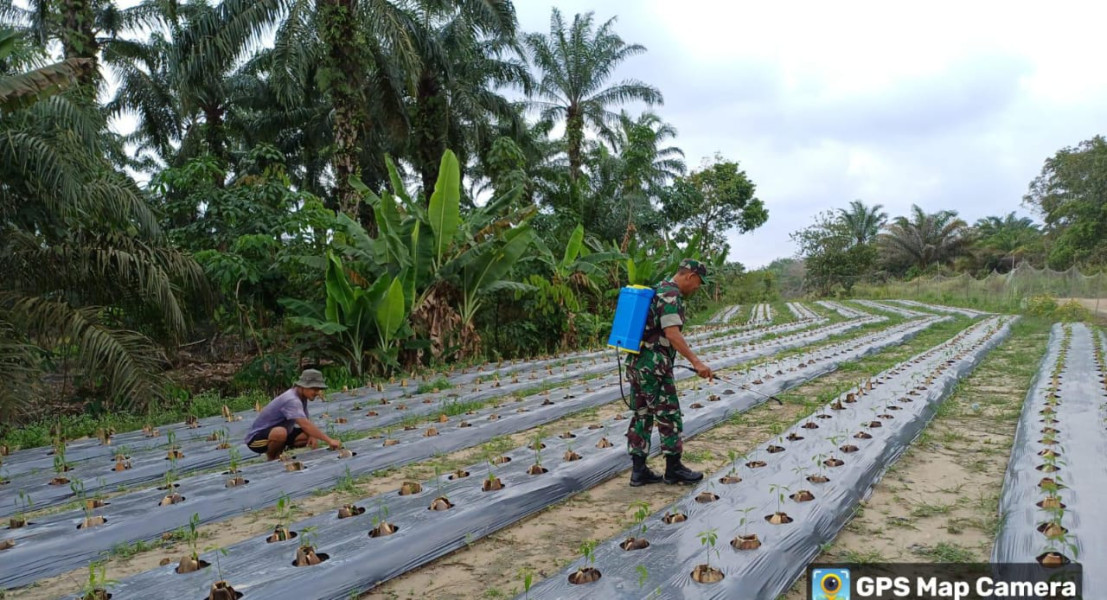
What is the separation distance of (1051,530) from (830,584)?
0.93m

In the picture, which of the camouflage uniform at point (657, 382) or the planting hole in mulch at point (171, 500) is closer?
the planting hole in mulch at point (171, 500)

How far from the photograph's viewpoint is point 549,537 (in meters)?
3.14

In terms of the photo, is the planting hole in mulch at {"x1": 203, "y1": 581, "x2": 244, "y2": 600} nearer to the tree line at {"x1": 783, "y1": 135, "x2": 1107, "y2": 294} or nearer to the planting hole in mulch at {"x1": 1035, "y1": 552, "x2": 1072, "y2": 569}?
the planting hole in mulch at {"x1": 1035, "y1": 552, "x2": 1072, "y2": 569}

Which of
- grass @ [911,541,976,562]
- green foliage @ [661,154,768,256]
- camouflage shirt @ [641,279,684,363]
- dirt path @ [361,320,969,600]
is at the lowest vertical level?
grass @ [911,541,976,562]

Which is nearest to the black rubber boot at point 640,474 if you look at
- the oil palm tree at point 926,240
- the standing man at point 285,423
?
the standing man at point 285,423

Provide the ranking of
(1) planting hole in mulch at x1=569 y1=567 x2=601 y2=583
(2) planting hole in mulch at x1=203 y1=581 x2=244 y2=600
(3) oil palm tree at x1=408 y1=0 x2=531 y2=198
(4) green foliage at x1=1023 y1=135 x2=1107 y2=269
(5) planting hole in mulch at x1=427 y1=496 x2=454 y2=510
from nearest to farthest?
(2) planting hole in mulch at x1=203 y1=581 x2=244 y2=600
(1) planting hole in mulch at x1=569 y1=567 x2=601 y2=583
(5) planting hole in mulch at x1=427 y1=496 x2=454 y2=510
(3) oil palm tree at x1=408 y1=0 x2=531 y2=198
(4) green foliage at x1=1023 y1=135 x2=1107 y2=269

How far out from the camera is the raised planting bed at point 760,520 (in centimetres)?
237

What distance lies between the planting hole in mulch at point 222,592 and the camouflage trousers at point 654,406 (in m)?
2.10

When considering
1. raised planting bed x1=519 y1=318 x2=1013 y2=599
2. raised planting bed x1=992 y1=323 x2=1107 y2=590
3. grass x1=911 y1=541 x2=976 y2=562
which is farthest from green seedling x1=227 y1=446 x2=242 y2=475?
raised planting bed x1=992 y1=323 x2=1107 y2=590

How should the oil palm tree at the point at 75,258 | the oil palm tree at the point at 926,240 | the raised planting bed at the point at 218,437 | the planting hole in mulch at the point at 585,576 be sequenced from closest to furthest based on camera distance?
the planting hole in mulch at the point at 585,576 < the raised planting bed at the point at 218,437 < the oil palm tree at the point at 75,258 < the oil palm tree at the point at 926,240

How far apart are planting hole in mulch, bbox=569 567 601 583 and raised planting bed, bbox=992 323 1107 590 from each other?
5.05 feet

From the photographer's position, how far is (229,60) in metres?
11.4

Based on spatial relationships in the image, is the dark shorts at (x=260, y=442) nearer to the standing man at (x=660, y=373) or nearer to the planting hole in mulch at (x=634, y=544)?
the standing man at (x=660, y=373)

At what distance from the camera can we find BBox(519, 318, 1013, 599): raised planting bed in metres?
2.37
